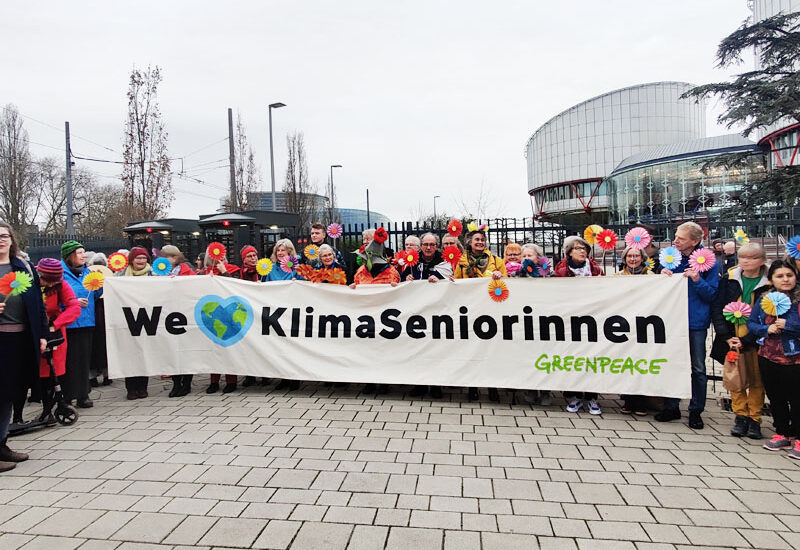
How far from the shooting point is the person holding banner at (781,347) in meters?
3.75

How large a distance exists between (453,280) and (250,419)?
2.66 meters

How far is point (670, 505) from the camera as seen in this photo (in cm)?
307

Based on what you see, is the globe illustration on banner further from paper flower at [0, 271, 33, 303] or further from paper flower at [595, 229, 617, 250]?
paper flower at [595, 229, 617, 250]

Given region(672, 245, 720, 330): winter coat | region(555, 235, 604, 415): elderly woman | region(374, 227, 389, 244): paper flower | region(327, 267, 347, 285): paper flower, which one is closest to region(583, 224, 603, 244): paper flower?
region(555, 235, 604, 415): elderly woman

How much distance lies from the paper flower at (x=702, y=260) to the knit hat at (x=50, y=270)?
6.33 meters

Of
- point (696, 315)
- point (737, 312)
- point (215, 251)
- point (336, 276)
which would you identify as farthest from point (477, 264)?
point (215, 251)

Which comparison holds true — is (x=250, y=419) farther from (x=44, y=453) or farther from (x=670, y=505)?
(x=670, y=505)

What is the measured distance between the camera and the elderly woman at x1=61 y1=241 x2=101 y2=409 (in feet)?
17.5

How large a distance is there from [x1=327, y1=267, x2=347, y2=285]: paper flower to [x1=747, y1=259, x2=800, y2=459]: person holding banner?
14.4 feet

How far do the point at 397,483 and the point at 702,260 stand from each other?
11.5 feet

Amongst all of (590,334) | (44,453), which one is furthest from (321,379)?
(590,334)

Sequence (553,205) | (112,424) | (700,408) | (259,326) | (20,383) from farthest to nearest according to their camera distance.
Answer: (553,205) → (259,326) → (112,424) → (700,408) → (20,383)

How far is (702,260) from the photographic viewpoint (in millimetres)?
4461

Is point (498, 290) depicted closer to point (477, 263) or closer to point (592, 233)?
point (477, 263)
